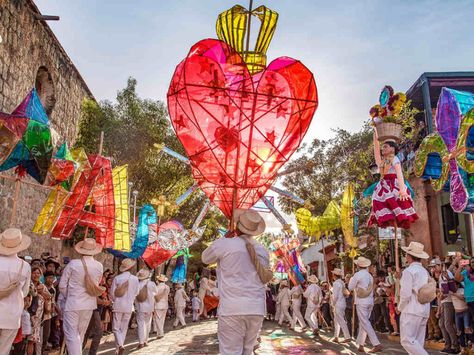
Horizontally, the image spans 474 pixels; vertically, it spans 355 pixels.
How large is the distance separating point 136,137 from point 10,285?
52.2 feet

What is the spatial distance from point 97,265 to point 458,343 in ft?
25.3

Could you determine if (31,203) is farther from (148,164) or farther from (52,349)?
(148,164)

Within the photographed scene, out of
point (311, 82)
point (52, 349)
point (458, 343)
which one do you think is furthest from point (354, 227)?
point (52, 349)

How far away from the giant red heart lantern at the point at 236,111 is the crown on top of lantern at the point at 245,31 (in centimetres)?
39

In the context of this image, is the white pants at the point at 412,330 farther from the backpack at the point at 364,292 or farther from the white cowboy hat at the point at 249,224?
the backpack at the point at 364,292

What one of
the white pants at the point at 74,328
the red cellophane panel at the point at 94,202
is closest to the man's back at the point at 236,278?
the white pants at the point at 74,328

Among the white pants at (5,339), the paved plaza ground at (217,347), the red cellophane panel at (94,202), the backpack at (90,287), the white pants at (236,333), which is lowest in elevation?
the paved plaza ground at (217,347)

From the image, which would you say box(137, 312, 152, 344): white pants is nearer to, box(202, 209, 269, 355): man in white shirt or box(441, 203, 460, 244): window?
box(202, 209, 269, 355): man in white shirt

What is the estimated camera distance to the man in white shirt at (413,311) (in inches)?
267

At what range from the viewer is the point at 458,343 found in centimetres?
1026

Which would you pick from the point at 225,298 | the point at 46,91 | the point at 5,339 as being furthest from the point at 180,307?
the point at 225,298

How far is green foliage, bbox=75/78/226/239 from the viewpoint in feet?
68.0

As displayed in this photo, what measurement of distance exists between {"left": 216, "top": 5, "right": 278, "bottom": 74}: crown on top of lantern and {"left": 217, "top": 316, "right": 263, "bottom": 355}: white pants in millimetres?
4634

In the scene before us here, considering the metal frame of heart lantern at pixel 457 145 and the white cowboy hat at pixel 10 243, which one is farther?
the metal frame of heart lantern at pixel 457 145
